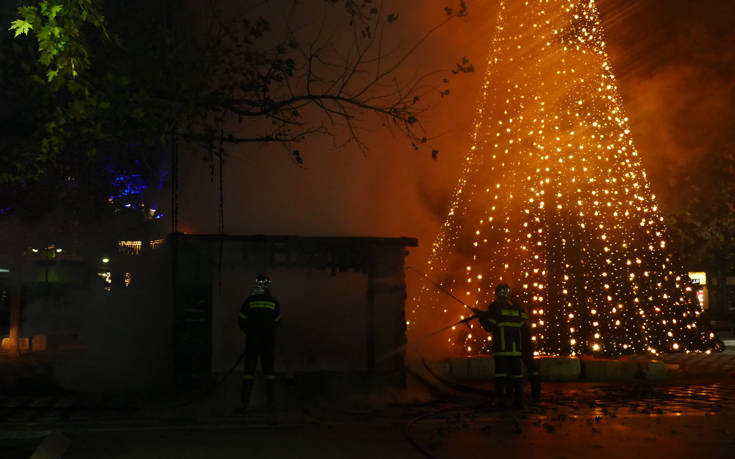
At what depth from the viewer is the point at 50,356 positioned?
699 inches

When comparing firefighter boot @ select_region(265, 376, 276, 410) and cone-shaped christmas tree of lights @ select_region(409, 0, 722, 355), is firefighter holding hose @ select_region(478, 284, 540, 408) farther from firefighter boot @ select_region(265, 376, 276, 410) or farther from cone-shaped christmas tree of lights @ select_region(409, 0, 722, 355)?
cone-shaped christmas tree of lights @ select_region(409, 0, 722, 355)

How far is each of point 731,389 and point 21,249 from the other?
18098 mm

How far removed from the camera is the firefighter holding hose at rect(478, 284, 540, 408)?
9227 millimetres

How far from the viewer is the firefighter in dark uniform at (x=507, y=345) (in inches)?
363

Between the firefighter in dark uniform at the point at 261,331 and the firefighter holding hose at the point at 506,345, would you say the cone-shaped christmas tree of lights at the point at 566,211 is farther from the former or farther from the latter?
the firefighter in dark uniform at the point at 261,331

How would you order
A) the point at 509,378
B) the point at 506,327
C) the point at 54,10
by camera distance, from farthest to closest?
the point at 506,327 → the point at 509,378 → the point at 54,10

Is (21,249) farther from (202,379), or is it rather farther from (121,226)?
(202,379)

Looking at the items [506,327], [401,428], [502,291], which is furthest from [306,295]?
[401,428]

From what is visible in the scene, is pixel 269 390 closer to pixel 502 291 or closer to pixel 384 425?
pixel 384 425

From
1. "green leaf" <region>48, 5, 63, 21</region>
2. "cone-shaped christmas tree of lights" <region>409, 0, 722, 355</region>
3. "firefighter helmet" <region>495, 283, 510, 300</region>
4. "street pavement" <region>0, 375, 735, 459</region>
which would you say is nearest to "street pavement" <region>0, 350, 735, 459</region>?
"street pavement" <region>0, 375, 735, 459</region>

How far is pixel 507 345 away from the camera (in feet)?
30.9

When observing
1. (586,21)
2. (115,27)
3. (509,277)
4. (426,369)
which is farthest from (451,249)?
(115,27)

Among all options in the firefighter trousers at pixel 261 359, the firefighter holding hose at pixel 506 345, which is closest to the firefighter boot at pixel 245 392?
the firefighter trousers at pixel 261 359

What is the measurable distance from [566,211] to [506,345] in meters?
5.03
